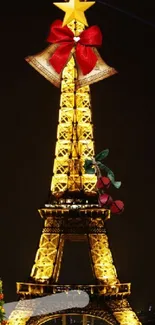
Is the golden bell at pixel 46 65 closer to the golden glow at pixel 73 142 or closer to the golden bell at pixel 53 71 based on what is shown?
the golden bell at pixel 53 71

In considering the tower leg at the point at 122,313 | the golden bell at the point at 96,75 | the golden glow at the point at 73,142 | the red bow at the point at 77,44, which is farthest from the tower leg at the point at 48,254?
the red bow at the point at 77,44

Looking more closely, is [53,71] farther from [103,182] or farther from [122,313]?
[122,313]

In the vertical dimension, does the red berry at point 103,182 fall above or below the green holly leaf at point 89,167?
below

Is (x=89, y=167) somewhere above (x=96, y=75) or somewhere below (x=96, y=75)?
below

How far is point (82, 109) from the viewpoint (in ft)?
54.2

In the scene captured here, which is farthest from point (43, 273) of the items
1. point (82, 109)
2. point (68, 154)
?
point (82, 109)

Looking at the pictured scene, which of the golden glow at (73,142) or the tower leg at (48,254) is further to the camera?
the golden glow at (73,142)

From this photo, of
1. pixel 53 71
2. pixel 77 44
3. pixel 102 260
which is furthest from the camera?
pixel 102 260

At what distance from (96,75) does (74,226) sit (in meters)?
3.51

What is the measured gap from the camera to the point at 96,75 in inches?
609

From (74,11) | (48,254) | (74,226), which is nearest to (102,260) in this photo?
(74,226)

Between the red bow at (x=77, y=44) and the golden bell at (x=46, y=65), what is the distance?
2.41ft

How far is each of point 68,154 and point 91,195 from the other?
1113 millimetres

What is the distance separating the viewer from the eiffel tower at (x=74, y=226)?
15.1m
